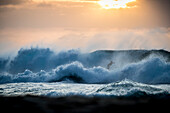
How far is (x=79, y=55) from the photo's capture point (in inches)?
1096

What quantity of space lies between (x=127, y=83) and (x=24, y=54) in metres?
21.6

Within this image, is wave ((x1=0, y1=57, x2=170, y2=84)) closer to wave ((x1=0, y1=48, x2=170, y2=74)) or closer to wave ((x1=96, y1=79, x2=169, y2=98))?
wave ((x1=0, y1=48, x2=170, y2=74))

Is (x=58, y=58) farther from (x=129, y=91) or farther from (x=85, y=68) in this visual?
(x=129, y=91)

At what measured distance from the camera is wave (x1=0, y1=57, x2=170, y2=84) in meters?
17.8

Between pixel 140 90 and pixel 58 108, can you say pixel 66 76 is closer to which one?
pixel 140 90

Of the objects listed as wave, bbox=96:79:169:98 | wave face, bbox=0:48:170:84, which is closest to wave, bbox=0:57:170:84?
wave face, bbox=0:48:170:84

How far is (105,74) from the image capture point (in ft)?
63.7

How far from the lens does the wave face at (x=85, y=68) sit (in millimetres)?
18297

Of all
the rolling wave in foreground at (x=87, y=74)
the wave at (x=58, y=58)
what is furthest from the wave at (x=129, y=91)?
the wave at (x=58, y=58)

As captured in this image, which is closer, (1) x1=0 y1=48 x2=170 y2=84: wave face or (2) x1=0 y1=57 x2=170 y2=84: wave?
(2) x1=0 y1=57 x2=170 y2=84: wave

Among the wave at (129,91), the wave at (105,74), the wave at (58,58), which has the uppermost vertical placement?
the wave at (58,58)

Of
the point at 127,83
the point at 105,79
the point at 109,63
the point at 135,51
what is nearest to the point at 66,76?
the point at 105,79

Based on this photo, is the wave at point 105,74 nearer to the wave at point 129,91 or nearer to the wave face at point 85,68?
the wave face at point 85,68

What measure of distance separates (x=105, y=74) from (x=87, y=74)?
1518mm
